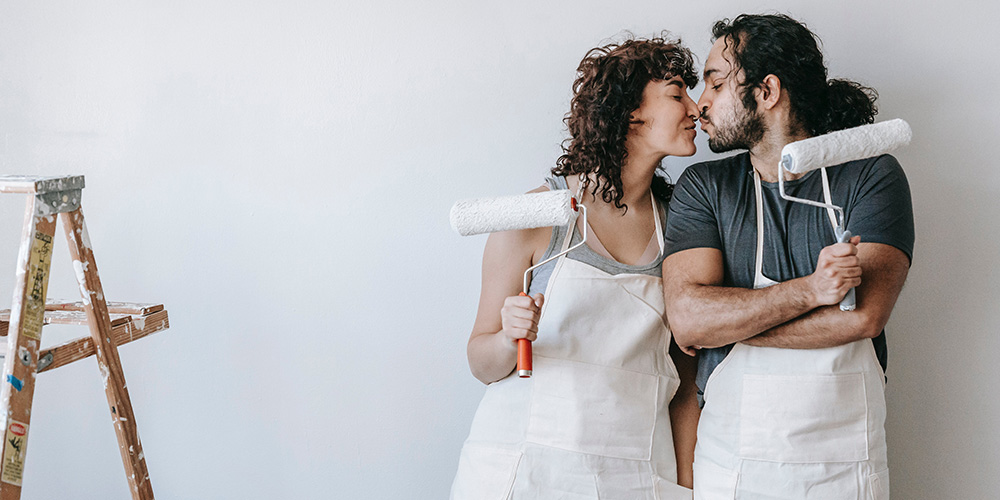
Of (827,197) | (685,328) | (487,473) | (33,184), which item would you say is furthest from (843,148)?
(33,184)

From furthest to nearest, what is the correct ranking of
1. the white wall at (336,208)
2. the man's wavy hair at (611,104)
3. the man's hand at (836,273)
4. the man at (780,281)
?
the white wall at (336,208), the man's wavy hair at (611,104), the man at (780,281), the man's hand at (836,273)

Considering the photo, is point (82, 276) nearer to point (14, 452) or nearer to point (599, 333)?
point (14, 452)

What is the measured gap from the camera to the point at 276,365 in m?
1.72

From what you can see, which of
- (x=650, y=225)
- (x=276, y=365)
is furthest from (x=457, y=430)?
(x=650, y=225)

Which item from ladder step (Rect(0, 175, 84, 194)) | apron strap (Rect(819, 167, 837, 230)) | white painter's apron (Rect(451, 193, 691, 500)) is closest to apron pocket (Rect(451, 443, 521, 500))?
white painter's apron (Rect(451, 193, 691, 500))

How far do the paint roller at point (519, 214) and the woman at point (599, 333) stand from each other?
0.08m

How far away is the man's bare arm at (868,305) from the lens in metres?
1.18

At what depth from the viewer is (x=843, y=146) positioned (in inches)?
44.5

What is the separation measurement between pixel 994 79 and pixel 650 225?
0.78m

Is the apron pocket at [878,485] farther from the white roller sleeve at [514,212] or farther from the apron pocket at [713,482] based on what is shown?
the white roller sleeve at [514,212]

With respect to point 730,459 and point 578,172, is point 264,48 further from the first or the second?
point 730,459

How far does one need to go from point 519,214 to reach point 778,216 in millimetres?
468

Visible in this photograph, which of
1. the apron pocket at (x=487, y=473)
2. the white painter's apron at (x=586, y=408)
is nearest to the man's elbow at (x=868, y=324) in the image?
the white painter's apron at (x=586, y=408)

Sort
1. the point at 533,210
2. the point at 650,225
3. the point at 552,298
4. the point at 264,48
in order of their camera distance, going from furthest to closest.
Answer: the point at 264,48 < the point at 650,225 < the point at 552,298 < the point at 533,210
